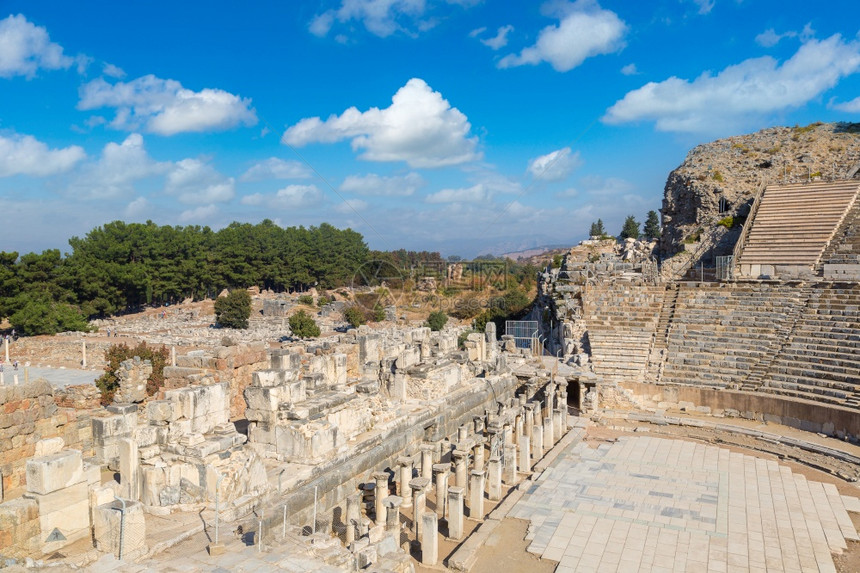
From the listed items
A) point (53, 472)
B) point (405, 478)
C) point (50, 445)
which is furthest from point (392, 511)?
point (50, 445)

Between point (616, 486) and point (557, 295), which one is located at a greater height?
point (557, 295)

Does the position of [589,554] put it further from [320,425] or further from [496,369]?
[496,369]

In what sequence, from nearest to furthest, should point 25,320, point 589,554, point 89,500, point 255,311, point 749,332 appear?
point 89,500 → point 589,554 → point 749,332 → point 25,320 → point 255,311

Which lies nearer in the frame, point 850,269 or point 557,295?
point 850,269

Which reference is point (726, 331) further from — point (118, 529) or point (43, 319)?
point (43, 319)

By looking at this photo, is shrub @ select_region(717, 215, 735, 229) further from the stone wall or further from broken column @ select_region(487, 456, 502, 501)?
broken column @ select_region(487, 456, 502, 501)

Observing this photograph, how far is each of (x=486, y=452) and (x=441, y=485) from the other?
3.92m

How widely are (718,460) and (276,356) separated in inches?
378

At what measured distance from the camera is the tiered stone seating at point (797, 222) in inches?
942

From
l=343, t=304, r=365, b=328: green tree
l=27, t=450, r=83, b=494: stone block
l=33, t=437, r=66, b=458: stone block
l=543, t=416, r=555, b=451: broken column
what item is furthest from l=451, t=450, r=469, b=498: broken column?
l=343, t=304, r=365, b=328: green tree

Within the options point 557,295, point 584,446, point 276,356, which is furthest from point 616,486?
point 557,295

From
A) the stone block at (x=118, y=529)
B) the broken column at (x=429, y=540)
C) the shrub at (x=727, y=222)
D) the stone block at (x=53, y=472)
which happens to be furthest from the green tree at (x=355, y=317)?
the stone block at (x=118, y=529)

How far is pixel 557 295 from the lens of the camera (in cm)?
2541

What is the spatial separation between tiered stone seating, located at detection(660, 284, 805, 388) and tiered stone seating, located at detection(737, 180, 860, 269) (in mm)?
4441
